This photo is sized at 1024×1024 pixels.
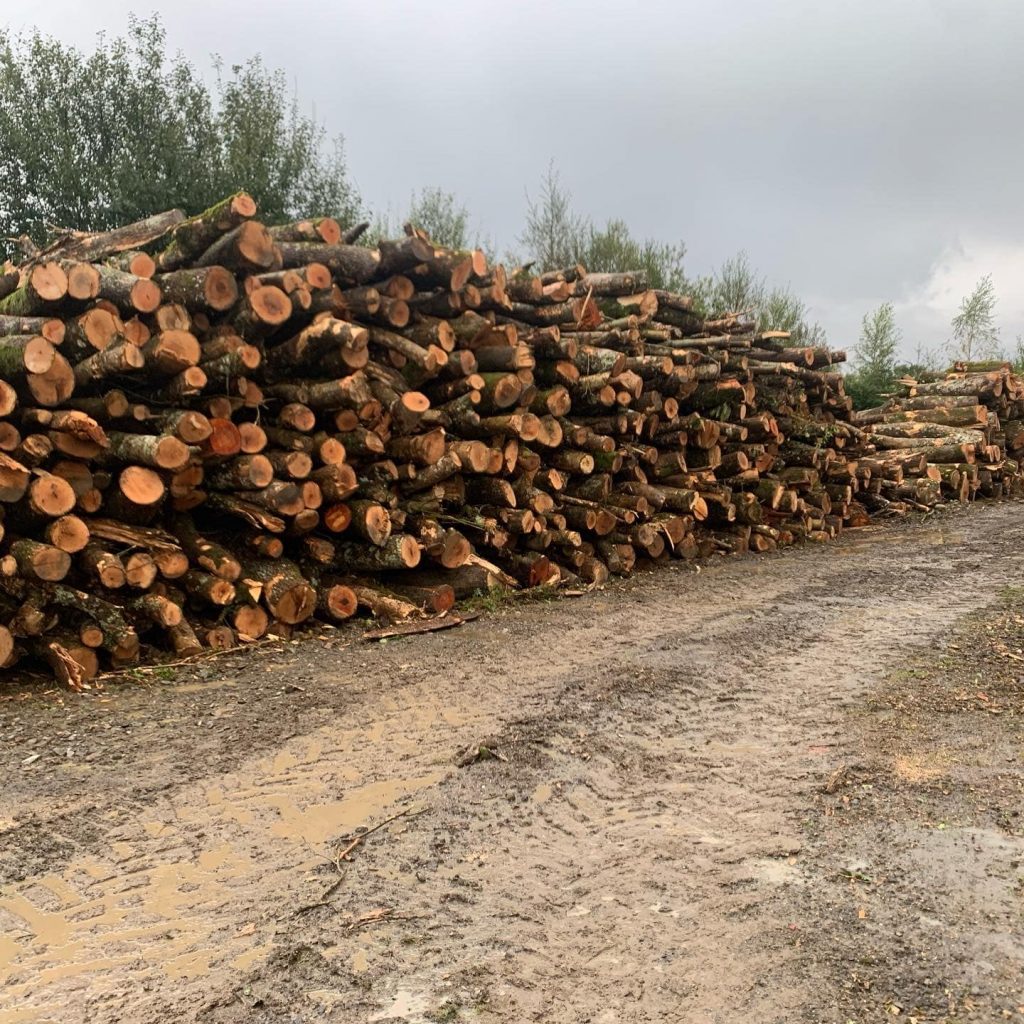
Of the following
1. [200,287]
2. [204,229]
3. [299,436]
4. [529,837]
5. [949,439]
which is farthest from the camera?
[949,439]

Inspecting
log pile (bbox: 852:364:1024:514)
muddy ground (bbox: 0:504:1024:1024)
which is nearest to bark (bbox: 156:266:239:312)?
muddy ground (bbox: 0:504:1024:1024)

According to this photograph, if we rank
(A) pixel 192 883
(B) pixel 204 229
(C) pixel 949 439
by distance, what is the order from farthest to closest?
1. (C) pixel 949 439
2. (B) pixel 204 229
3. (A) pixel 192 883

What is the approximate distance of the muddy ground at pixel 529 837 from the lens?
95.3 inches

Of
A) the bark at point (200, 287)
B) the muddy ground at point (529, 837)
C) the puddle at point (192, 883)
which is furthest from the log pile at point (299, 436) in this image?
the puddle at point (192, 883)

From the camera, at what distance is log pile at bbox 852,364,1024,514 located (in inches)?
546

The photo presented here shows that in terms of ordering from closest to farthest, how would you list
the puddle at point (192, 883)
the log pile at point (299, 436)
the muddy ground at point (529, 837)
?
1. the muddy ground at point (529, 837)
2. the puddle at point (192, 883)
3. the log pile at point (299, 436)

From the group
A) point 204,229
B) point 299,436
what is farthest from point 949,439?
point 204,229

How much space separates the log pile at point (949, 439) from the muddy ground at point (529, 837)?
8508 mm

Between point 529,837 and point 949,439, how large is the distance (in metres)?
14.3

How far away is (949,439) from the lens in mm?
15242

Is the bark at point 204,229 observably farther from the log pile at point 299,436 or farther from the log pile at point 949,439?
the log pile at point 949,439

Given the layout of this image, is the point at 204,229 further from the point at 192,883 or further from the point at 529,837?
the point at 529,837

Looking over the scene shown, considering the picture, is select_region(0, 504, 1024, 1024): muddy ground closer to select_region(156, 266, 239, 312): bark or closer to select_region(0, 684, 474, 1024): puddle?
select_region(0, 684, 474, 1024): puddle

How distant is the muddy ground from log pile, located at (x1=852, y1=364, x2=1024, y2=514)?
27.9ft
